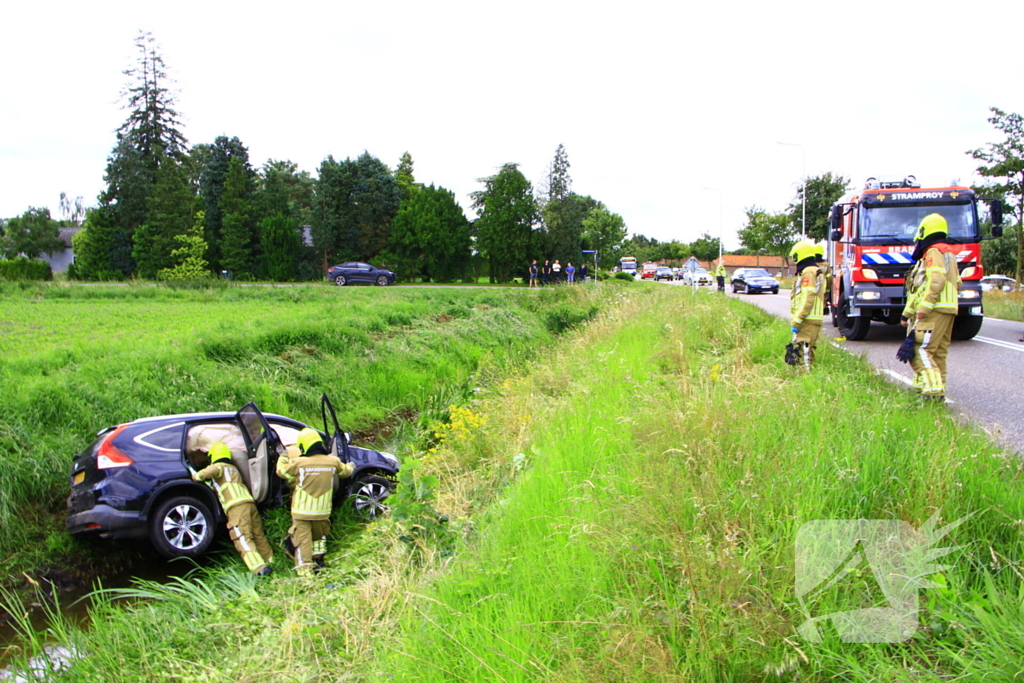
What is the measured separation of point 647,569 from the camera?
10.4 feet

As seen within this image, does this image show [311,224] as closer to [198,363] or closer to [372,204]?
[372,204]

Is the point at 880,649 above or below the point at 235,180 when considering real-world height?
below

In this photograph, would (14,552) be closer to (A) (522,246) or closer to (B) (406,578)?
(B) (406,578)

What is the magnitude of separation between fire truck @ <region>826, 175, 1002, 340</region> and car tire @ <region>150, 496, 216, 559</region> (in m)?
11.5

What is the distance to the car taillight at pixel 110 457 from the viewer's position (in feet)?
23.2

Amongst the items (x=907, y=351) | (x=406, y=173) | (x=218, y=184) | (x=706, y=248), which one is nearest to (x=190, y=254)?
(x=218, y=184)

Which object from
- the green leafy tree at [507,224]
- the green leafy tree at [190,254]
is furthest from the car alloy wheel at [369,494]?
the green leafy tree at [190,254]

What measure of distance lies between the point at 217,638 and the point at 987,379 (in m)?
9.31

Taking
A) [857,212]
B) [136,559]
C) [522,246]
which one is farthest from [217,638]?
[522,246]

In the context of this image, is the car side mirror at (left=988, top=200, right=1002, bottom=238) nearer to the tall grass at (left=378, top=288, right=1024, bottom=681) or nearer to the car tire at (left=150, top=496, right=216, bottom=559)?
the tall grass at (left=378, top=288, right=1024, bottom=681)

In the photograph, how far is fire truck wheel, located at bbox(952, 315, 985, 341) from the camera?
41.5 ft

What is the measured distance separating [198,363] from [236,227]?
40.8 m

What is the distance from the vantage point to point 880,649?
2.45 metres

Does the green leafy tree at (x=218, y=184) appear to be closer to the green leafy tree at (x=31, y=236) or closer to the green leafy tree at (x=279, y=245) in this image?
the green leafy tree at (x=279, y=245)
